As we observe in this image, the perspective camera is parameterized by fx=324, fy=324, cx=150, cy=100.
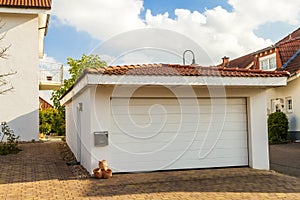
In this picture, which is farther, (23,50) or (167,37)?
(23,50)

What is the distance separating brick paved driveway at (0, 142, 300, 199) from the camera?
7.66m

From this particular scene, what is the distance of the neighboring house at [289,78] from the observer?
22.0m

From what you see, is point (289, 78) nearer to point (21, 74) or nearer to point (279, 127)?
point (279, 127)

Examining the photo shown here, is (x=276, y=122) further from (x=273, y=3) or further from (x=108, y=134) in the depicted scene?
(x=108, y=134)

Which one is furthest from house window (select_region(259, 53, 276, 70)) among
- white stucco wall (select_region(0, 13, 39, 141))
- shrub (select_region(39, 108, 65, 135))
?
shrub (select_region(39, 108, 65, 135))

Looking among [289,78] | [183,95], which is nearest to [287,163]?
[183,95]

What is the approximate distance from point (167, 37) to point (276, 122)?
37.8 ft

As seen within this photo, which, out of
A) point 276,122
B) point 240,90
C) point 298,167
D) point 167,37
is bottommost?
point 298,167

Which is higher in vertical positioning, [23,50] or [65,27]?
[65,27]

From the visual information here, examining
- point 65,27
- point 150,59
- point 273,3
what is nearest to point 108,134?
point 150,59

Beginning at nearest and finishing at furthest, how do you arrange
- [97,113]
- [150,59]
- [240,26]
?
[97,113] < [150,59] < [240,26]

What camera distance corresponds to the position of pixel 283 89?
77.2ft

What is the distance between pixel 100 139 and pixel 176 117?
2.74 meters

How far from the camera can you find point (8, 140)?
17781 mm
